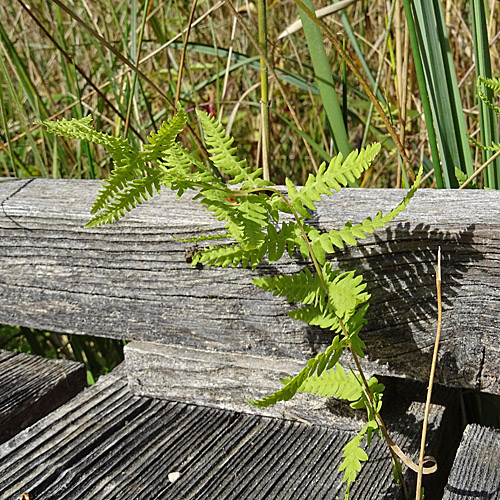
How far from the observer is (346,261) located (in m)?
1.02

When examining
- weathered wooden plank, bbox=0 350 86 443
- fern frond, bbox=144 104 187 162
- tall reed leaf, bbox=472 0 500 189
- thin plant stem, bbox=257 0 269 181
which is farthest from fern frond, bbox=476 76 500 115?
weathered wooden plank, bbox=0 350 86 443

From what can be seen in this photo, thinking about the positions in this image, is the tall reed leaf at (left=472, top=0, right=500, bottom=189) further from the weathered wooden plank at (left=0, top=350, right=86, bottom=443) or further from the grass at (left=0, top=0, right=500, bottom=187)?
the weathered wooden plank at (left=0, top=350, right=86, bottom=443)

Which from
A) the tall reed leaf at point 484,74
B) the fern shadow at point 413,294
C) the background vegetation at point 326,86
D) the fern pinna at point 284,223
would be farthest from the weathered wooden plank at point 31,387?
the tall reed leaf at point 484,74

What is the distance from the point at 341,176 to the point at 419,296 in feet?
0.86

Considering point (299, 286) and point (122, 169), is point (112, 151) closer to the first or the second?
point (122, 169)

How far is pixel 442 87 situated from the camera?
3.45ft

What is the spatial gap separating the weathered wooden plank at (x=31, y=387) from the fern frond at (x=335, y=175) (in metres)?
0.74

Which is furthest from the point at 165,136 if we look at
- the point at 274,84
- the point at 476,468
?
the point at 274,84

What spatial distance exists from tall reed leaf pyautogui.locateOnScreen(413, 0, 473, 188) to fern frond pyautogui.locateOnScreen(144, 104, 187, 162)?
1.44 feet

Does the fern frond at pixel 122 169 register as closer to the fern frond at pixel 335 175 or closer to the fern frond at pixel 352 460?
the fern frond at pixel 335 175

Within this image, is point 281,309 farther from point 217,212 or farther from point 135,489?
point 135,489

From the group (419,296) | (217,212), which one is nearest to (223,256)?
(217,212)

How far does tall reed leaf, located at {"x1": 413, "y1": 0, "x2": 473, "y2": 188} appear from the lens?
1020mm

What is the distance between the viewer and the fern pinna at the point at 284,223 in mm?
826
